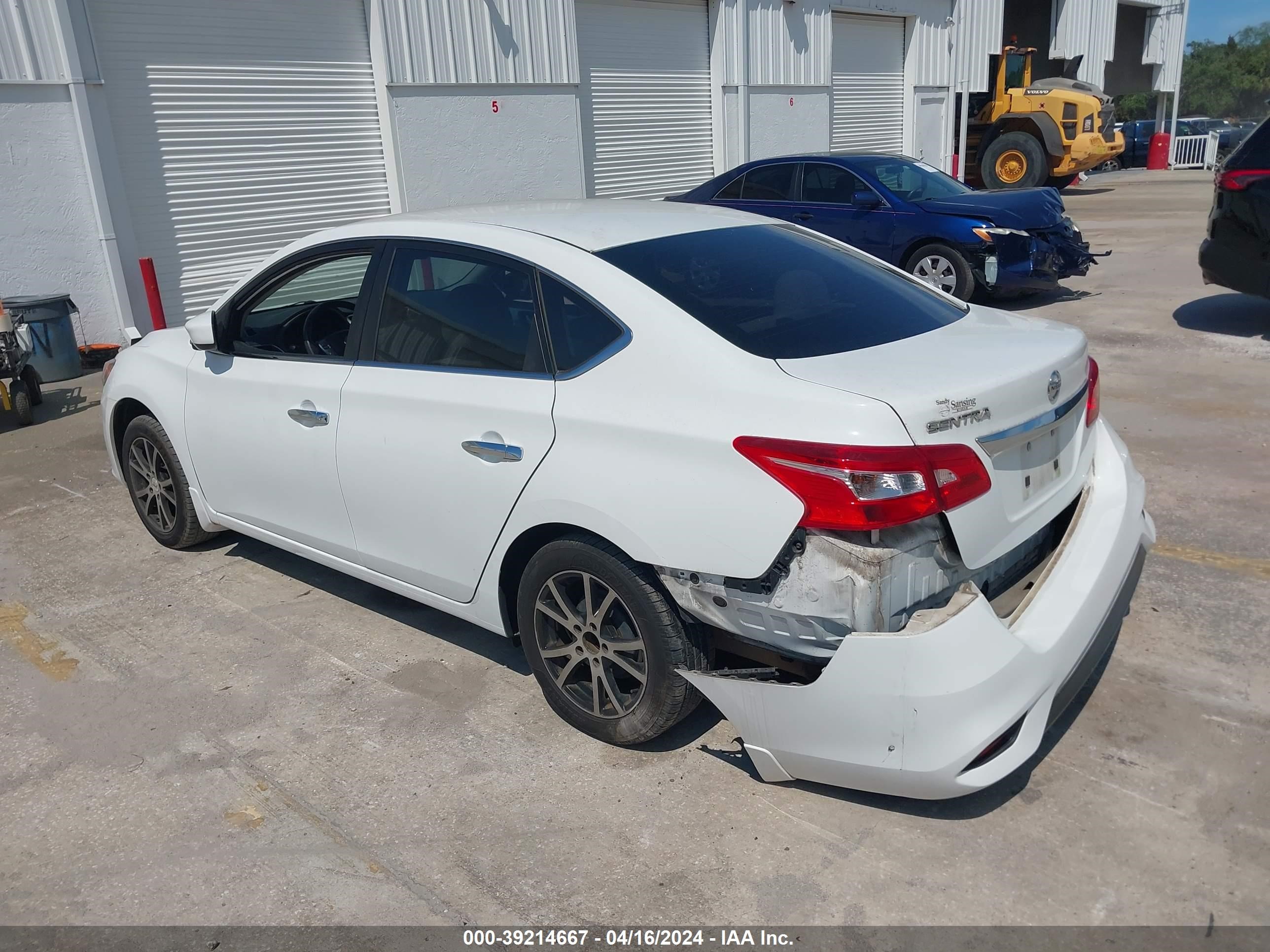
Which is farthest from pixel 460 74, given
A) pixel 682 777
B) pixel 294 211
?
pixel 682 777

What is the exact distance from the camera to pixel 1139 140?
3106cm

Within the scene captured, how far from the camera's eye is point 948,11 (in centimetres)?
2117

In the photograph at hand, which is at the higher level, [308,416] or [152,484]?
[308,416]

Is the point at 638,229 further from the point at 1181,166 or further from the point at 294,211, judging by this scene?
the point at 1181,166

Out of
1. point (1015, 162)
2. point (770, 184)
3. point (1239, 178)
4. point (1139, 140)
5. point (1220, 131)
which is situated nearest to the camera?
point (1239, 178)

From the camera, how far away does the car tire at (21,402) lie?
305 inches

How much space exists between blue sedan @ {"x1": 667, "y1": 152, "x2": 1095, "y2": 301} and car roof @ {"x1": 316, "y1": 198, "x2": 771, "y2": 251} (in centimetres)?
590

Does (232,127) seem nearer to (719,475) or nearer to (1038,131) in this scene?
(719,475)

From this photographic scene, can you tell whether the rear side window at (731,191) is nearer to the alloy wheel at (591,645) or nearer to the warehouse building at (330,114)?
the warehouse building at (330,114)

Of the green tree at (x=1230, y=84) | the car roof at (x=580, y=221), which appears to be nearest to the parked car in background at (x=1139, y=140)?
the car roof at (x=580, y=221)

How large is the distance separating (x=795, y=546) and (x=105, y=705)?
8.91 feet

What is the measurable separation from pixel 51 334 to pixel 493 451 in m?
7.11

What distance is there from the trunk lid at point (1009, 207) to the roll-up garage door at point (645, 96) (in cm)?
571

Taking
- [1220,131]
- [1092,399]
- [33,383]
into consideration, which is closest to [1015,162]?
[1220,131]
